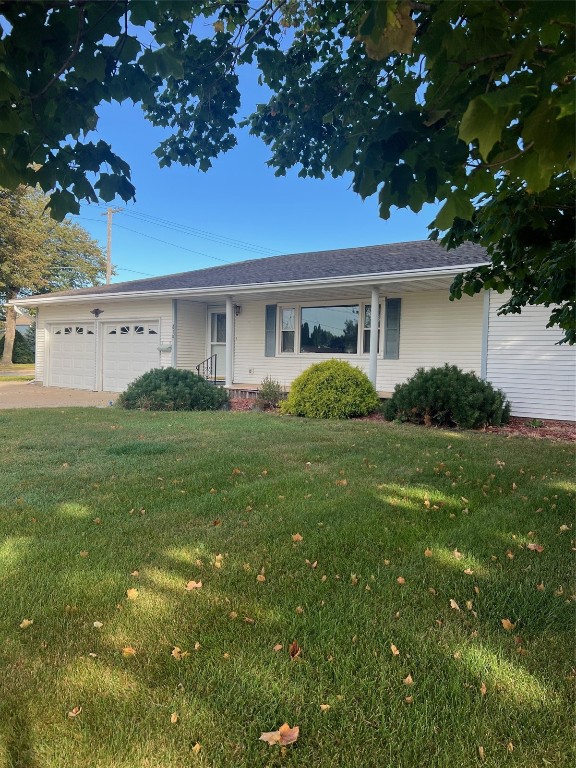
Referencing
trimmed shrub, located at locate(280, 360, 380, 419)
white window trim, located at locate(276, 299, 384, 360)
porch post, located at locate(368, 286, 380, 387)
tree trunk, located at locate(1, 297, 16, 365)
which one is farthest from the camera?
tree trunk, located at locate(1, 297, 16, 365)

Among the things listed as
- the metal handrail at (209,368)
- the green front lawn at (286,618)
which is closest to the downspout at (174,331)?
the metal handrail at (209,368)

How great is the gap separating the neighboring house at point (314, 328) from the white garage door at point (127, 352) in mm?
38

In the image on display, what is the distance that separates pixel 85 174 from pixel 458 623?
3.08 meters

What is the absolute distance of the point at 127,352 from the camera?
16.2 m

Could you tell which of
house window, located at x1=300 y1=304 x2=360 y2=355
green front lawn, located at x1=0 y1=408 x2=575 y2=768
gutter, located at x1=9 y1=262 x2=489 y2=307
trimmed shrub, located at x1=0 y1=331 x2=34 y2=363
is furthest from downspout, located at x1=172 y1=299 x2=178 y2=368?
trimmed shrub, located at x1=0 y1=331 x2=34 y2=363

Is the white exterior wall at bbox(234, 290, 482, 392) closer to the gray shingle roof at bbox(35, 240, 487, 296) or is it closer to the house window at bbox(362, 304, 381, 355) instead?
the house window at bbox(362, 304, 381, 355)

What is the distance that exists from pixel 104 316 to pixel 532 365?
13207 mm

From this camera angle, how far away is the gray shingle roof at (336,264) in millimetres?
10938

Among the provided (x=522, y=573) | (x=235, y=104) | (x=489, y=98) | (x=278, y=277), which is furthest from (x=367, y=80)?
(x=278, y=277)

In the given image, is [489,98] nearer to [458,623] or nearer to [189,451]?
[458,623]

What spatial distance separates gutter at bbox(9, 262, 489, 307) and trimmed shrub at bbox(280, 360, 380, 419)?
2.08 metres

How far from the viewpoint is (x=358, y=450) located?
6453mm

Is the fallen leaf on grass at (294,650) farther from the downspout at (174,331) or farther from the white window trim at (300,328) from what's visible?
the downspout at (174,331)

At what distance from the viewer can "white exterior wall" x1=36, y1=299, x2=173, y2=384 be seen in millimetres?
15211
